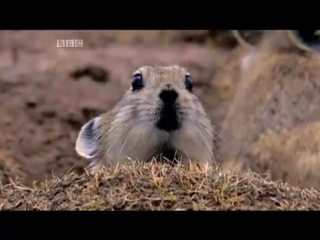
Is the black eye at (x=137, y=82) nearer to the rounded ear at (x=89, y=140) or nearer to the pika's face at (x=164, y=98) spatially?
the pika's face at (x=164, y=98)

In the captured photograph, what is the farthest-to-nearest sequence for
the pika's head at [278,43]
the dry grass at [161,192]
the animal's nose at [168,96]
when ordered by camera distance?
1. the pika's head at [278,43]
2. the animal's nose at [168,96]
3. the dry grass at [161,192]

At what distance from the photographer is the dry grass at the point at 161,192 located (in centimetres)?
197

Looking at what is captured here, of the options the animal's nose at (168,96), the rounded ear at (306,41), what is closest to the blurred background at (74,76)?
the animal's nose at (168,96)

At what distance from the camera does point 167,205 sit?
1.97 m

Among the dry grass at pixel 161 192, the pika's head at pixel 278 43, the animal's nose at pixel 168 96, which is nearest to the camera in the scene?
the dry grass at pixel 161 192

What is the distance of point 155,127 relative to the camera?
2.10 meters

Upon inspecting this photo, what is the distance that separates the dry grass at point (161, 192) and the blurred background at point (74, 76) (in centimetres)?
15

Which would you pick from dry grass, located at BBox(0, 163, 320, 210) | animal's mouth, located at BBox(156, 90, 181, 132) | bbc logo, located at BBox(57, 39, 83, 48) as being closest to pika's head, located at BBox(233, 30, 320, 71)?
animal's mouth, located at BBox(156, 90, 181, 132)

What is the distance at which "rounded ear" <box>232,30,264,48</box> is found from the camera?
85.7 inches

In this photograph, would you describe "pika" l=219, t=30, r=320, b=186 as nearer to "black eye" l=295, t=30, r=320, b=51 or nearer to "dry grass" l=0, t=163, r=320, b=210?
"black eye" l=295, t=30, r=320, b=51

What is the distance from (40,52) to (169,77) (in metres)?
0.52

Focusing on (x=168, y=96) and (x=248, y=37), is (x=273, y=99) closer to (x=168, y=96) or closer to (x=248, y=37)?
(x=248, y=37)
